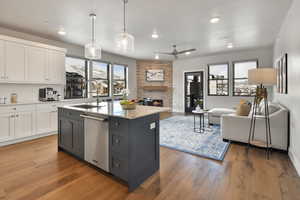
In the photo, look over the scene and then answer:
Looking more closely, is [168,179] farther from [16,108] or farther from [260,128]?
[16,108]

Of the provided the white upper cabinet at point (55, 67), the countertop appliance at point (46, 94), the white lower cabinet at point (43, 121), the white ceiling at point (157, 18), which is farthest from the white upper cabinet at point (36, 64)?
the white lower cabinet at point (43, 121)

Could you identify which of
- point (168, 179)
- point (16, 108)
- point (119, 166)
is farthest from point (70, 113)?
point (168, 179)

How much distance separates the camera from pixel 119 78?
7293mm

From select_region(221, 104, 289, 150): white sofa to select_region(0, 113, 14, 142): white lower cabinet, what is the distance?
5.04m

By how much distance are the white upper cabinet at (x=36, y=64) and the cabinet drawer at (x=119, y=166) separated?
11.5 feet

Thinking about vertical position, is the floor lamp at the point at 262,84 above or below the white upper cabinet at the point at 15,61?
below

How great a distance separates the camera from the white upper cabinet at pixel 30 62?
3578 mm

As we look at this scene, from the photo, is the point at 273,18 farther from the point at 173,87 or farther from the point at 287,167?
the point at 173,87

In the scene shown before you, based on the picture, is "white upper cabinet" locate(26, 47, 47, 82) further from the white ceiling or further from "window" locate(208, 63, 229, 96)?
"window" locate(208, 63, 229, 96)

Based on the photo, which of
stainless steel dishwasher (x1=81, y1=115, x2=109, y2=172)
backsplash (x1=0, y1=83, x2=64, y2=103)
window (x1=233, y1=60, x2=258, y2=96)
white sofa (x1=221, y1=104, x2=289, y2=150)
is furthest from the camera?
window (x1=233, y1=60, x2=258, y2=96)

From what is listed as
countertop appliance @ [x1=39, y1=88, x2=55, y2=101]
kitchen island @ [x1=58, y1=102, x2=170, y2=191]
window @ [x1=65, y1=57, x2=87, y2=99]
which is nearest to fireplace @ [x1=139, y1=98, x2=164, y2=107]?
window @ [x1=65, y1=57, x2=87, y2=99]

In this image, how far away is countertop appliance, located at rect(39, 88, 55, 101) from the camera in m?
4.37

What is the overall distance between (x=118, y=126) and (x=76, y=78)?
432 cm

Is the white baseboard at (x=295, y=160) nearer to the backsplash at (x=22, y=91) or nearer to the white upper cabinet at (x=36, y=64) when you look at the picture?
the white upper cabinet at (x=36, y=64)
